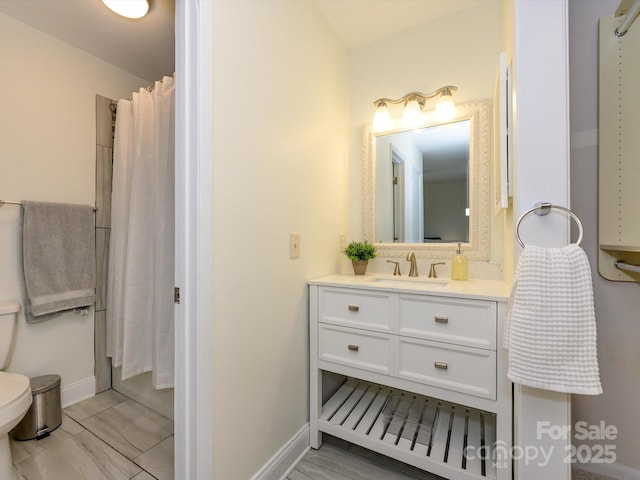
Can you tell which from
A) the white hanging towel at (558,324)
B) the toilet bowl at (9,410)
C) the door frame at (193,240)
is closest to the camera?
the white hanging towel at (558,324)

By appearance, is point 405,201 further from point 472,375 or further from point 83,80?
point 83,80

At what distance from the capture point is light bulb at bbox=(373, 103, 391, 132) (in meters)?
1.94

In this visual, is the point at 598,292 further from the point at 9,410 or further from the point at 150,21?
the point at 150,21

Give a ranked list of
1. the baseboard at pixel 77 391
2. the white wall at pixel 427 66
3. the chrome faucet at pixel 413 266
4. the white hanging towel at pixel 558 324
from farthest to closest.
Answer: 1. the baseboard at pixel 77 391
2. the chrome faucet at pixel 413 266
3. the white wall at pixel 427 66
4. the white hanging towel at pixel 558 324

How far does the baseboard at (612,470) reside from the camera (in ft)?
3.90

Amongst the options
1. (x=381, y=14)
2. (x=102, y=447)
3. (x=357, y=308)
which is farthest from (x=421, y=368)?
(x=381, y=14)

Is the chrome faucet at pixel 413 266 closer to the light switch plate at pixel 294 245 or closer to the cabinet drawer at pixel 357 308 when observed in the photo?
the cabinet drawer at pixel 357 308

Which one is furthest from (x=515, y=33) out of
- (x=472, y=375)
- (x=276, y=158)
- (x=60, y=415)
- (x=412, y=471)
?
(x=60, y=415)

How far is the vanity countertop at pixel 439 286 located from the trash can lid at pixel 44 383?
172 cm

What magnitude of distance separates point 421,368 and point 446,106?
1.52 meters

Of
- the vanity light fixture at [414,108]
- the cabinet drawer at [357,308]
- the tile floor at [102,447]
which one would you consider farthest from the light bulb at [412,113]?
the tile floor at [102,447]

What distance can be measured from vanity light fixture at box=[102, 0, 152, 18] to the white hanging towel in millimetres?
2181

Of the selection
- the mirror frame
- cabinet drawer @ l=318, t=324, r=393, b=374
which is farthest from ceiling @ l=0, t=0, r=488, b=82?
cabinet drawer @ l=318, t=324, r=393, b=374

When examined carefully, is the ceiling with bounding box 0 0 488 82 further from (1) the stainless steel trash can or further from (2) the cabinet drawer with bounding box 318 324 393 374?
(1) the stainless steel trash can
